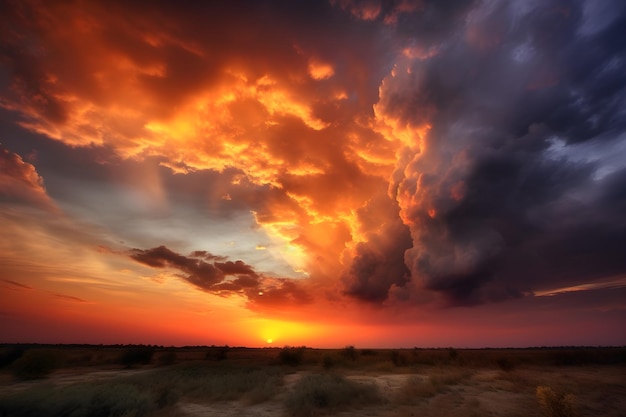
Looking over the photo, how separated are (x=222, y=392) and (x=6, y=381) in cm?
2134

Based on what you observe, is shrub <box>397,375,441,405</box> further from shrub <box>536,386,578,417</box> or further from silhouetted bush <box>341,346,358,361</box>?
silhouetted bush <box>341,346,358,361</box>

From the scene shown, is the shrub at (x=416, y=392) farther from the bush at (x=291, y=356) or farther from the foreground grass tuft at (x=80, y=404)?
the bush at (x=291, y=356)

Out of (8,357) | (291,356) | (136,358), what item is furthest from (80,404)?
(8,357)

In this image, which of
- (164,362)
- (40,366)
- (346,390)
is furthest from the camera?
(164,362)

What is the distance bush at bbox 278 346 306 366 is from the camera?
141ft

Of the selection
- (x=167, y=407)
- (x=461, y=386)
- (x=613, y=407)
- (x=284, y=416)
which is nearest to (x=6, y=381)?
(x=167, y=407)

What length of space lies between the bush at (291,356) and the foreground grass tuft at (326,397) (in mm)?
25261

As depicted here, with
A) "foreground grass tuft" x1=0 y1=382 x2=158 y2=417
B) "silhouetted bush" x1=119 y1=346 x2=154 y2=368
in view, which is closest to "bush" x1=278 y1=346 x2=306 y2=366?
"silhouetted bush" x1=119 y1=346 x2=154 y2=368

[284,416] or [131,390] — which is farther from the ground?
[131,390]

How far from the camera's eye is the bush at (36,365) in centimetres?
2895

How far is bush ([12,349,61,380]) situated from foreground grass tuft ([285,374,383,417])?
2725 cm

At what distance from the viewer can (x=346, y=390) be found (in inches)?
727

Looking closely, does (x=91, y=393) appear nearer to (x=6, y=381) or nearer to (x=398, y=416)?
(x=398, y=416)

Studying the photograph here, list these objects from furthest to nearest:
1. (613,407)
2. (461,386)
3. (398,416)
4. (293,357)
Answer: (293,357)
(461,386)
(613,407)
(398,416)
